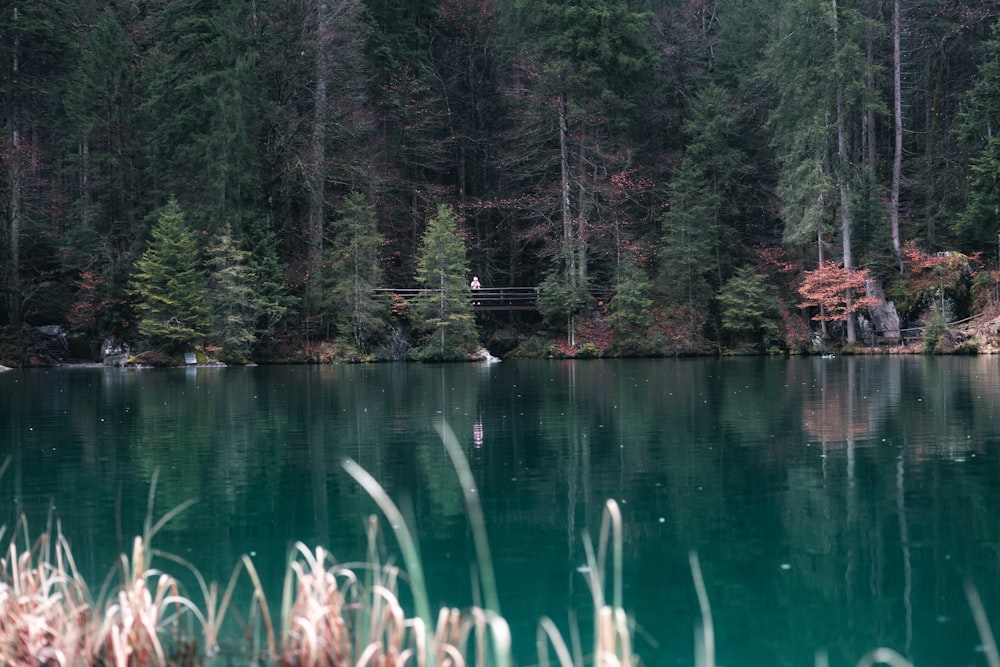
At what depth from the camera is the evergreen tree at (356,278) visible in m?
37.8

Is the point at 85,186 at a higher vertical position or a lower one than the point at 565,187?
higher

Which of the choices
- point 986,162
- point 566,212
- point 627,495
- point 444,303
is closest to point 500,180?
point 566,212

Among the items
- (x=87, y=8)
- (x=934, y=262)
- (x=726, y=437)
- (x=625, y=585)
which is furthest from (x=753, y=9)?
(x=625, y=585)

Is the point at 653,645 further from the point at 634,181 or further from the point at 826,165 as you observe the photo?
the point at 634,181

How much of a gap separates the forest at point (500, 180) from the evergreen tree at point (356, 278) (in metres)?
0.12

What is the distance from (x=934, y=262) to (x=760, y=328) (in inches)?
272

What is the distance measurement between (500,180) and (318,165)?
10044 millimetres

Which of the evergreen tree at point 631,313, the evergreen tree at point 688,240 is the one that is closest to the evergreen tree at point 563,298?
the evergreen tree at point 631,313

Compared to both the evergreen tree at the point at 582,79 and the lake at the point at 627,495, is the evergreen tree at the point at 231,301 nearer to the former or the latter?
the evergreen tree at the point at 582,79

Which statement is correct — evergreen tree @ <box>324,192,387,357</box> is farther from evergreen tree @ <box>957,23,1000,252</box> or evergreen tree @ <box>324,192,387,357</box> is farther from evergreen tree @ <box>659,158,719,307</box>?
evergreen tree @ <box>957,23,1000,252</box>

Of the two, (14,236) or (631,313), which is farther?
(631,313)

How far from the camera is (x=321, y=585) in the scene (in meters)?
4.15

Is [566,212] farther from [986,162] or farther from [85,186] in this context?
[85,186]

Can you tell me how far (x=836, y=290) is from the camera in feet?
123
